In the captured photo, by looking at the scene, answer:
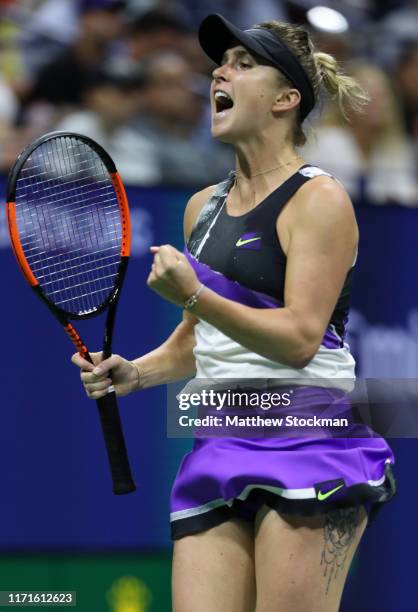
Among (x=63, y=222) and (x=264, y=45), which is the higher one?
(x=264, y=45)

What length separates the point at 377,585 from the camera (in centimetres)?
443

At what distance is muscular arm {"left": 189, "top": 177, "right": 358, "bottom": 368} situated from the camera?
98.8 inches

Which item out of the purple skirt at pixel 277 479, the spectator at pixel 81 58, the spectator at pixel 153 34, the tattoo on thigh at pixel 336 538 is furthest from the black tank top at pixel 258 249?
the spectator at pixel 153 34

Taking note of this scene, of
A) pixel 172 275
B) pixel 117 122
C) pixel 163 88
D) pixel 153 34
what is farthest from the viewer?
pixel 153 34

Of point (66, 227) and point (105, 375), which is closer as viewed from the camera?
point (105, 375)

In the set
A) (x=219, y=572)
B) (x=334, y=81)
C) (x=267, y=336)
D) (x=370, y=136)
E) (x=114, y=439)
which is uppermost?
(x=334, y=81)

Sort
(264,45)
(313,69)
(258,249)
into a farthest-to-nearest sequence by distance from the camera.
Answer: (313,69) < (264,45) < (258,249)

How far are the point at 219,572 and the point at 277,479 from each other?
0.92 ft

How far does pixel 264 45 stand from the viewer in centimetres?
285

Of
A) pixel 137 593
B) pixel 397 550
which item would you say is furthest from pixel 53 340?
pixel 397 550

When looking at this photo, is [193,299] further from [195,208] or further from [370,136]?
[370,136]

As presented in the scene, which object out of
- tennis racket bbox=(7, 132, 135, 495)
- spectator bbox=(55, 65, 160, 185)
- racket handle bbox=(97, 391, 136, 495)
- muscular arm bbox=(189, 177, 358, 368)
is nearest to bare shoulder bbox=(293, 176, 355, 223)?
muscular arm bbox=(189, 177, 358, 368)

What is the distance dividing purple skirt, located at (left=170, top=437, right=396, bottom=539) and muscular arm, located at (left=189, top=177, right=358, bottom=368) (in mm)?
229

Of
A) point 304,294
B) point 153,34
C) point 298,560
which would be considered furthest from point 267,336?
point 153,34
